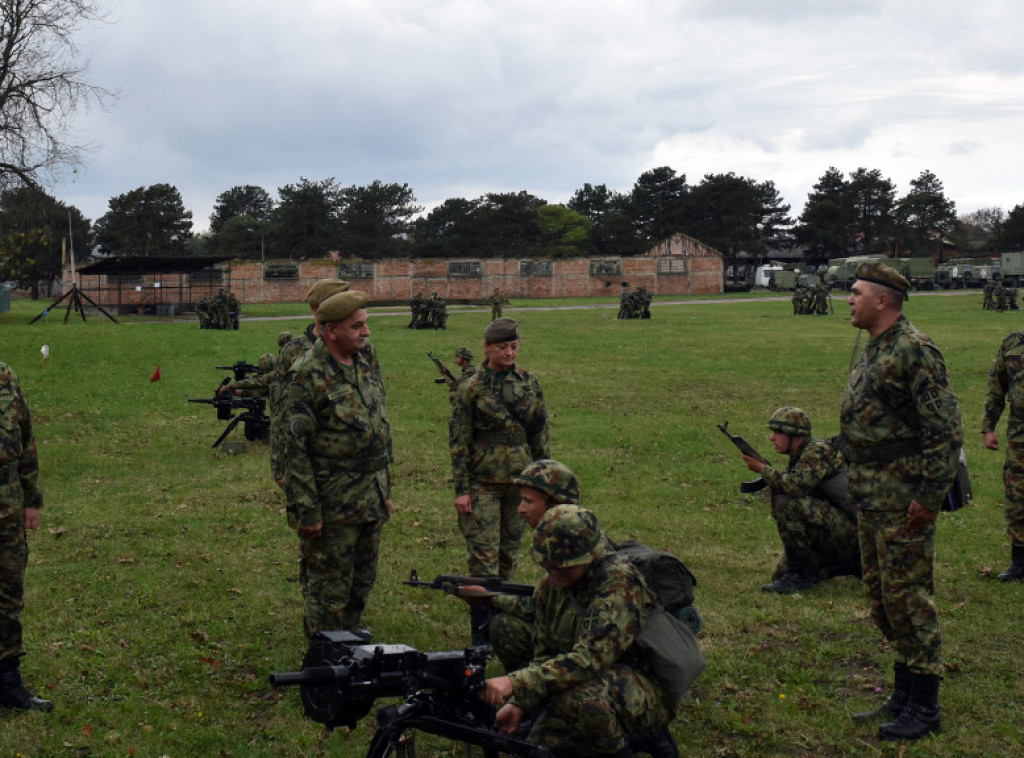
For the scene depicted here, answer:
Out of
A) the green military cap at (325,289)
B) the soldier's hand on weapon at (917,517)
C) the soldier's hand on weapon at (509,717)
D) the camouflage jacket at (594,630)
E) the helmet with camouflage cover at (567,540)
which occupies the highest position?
the green military cap at (325,289)

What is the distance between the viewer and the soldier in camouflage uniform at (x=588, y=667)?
432 centimetres

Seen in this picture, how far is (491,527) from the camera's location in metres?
7.28

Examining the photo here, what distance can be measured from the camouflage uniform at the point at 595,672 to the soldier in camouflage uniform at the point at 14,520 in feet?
10.9

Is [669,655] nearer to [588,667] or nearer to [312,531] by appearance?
[588,667]

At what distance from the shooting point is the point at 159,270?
4659 cm

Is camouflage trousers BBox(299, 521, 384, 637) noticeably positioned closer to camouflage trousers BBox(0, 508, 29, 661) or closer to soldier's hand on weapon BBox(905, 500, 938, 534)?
camouflage trousers BBox(0, 508, 29, 661)

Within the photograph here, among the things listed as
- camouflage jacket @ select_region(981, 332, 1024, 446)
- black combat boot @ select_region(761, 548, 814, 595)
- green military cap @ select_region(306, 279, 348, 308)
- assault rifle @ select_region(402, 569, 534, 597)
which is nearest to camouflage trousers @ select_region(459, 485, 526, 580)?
green military cap @ select_region(306, 279, 348, 308)

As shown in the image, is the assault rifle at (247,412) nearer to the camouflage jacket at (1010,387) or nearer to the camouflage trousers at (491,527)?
the camouflage trousers at (491,527)

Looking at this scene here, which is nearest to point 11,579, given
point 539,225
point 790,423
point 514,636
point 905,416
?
point 514,636

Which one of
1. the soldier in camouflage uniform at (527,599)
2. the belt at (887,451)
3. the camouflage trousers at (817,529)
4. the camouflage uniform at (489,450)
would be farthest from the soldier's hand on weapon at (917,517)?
the camouflage uniform at (489,450)

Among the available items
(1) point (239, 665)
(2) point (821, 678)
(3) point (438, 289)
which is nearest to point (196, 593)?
(1) point (239, 665)

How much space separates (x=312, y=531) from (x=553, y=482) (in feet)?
5.75

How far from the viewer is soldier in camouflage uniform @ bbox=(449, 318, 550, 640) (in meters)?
7.25

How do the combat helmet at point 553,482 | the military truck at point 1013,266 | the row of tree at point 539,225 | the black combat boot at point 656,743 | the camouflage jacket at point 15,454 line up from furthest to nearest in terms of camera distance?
1. the row of tree at point 539,225
2. the military truck at point 1013,266
3. the camouflage jacket at point 15,454
4. the combat helmet at point 553,482
5. the black combat boot at point 656,743
